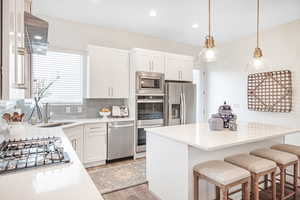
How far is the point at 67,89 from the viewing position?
3.58m

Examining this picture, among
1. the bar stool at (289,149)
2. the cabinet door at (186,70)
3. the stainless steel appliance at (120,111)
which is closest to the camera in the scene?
the bar stool at (289,149)

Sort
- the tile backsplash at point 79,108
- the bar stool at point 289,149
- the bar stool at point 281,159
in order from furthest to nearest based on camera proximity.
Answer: the tile backsplash at point 79,108 < the bar stool at point 289,149 < the bar stool at point 281,159

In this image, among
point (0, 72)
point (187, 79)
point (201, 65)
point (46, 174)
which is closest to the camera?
point (0, 72)

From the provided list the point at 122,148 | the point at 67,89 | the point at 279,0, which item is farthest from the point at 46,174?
the point at 279,0

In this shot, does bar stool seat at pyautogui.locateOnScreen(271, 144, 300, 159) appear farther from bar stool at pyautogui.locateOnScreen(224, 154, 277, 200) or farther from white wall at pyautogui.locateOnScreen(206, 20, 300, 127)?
white wall at pyautogui.locateOnScreen(206, 20, 300, 127)

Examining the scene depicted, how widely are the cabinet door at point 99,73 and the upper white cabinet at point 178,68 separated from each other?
4.39 ft

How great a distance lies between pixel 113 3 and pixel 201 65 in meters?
3.42

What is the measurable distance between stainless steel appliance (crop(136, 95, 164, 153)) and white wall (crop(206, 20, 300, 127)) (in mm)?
2113

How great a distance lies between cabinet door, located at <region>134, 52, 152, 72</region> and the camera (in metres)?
3.70

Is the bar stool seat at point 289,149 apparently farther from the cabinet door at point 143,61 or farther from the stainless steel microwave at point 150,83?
the cabinet door at point 143,61

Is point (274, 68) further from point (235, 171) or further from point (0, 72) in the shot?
point (0, 72)

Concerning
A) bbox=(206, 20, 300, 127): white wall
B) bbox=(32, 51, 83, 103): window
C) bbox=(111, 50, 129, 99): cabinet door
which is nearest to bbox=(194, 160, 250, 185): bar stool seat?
bbox=(111, 50, 129, 99): cabinet door

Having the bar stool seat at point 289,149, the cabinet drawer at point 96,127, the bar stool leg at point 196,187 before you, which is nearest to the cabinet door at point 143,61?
the cabinet drawer at point 96,127

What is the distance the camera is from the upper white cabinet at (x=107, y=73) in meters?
3.45
